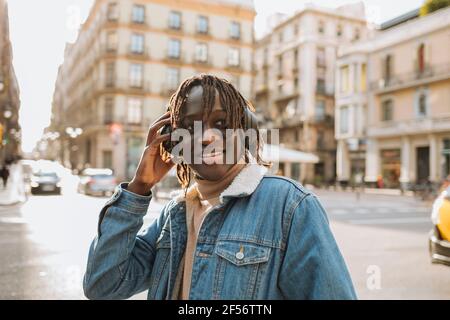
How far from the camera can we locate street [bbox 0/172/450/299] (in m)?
4.85

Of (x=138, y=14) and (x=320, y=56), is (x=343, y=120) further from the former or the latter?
(x=138, y=14)

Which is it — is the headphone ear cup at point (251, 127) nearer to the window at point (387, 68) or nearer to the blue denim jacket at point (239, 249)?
the blue denim jacket at point (239, 249)

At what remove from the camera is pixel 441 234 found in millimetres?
5137

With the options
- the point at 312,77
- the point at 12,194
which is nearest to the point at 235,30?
the point at 312,77

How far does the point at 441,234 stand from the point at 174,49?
119 feet

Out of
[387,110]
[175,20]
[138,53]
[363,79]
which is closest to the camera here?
[387,110]

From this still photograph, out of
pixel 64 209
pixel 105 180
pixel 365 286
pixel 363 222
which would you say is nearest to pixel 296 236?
pixel 365 286

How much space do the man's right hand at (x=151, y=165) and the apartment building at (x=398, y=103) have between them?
90.0ft

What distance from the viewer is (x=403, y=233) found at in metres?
9.59

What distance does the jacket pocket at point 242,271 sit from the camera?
1182mm

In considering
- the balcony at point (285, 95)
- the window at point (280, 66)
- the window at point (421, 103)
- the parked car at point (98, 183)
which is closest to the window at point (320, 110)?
the balcony at point (285, 95)

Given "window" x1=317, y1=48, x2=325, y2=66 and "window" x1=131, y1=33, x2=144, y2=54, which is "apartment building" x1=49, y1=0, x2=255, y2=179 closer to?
"window" x1=131, y1=33, x2=144, y2=54

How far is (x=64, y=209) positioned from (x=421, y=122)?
22940 millimetres

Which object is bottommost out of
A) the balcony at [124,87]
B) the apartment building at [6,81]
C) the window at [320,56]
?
the apartment building at [6,81]
